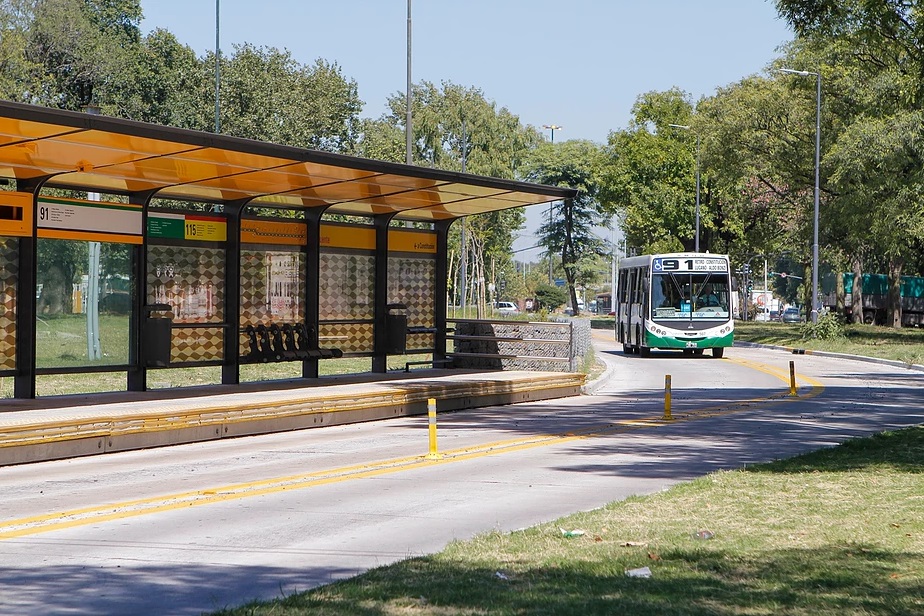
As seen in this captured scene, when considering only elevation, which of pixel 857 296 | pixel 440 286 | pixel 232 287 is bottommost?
pixel 232 287

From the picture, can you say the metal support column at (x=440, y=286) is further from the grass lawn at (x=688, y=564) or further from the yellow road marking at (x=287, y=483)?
the grass lawn at (x=688, y=564)

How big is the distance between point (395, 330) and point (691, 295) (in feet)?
58.3

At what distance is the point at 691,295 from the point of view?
3903 centimetres

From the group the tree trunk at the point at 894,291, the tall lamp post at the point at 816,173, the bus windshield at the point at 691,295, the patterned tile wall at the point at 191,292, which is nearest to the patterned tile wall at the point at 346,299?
the patterned tile wall at the point at 191,292

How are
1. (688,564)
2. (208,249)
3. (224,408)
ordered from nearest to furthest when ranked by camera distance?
(688,564), (224,408), (208,249)

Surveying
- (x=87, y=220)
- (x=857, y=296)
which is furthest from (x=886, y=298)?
(x=87, y=220)

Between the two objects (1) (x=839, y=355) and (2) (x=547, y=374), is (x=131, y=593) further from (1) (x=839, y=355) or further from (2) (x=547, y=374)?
(1) (x=839, y=355)

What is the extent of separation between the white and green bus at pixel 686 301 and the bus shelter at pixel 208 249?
1547 centimetres

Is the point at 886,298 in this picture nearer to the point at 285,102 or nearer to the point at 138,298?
the point at 285,102

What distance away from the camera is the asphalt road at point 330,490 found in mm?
7559

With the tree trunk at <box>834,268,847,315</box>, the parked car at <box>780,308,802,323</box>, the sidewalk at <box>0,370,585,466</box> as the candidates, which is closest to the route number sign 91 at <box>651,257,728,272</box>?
the sidewalk at <box>0,370,585,466</box>

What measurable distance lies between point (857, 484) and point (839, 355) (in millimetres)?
31243

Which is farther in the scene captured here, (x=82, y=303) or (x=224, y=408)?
(x=82, y=303)

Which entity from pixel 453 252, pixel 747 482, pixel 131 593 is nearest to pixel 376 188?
pixel 747 482
